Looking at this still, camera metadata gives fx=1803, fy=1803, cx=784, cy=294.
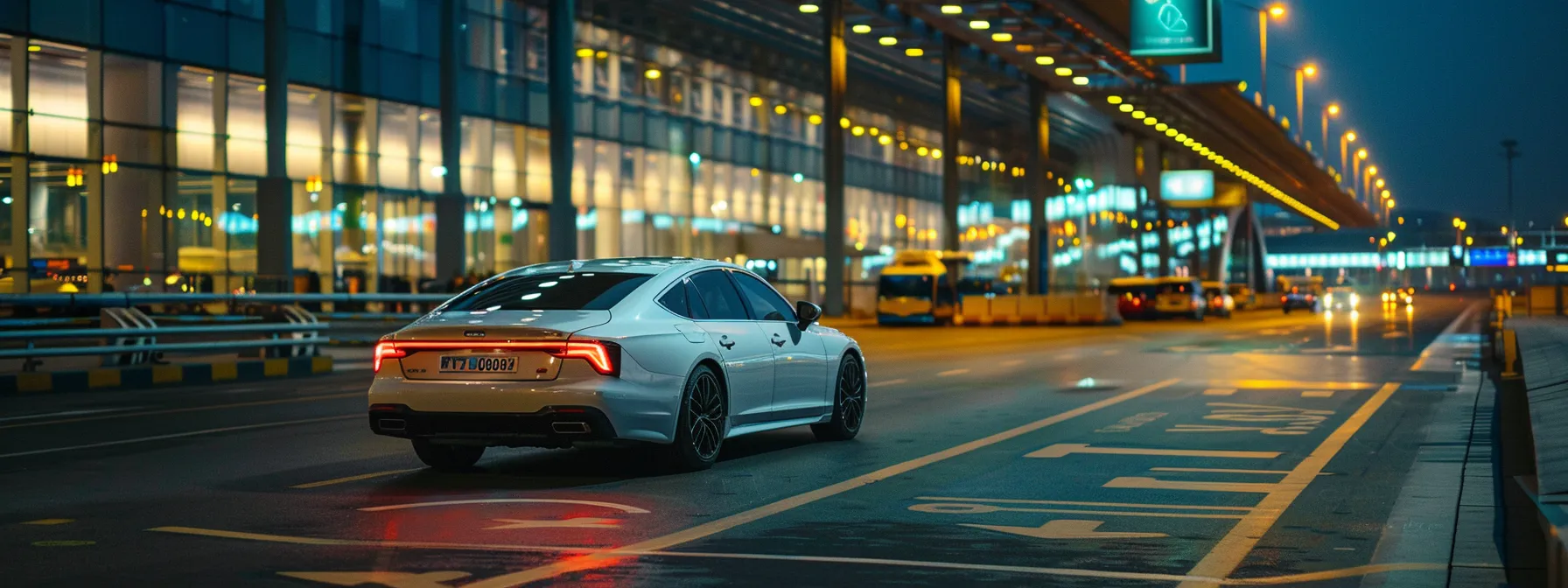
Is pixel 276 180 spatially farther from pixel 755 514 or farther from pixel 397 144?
pixel 755 514

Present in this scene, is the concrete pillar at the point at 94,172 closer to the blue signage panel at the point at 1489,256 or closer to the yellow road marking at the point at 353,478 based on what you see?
the yellow road marking at the point at 353,478

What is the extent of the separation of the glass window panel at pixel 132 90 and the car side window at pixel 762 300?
3226 cm

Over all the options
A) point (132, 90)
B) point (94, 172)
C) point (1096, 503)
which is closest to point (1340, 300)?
point (132, 90)

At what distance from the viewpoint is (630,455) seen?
12.3 metres

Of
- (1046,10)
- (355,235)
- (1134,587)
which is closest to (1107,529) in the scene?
(1134,587)

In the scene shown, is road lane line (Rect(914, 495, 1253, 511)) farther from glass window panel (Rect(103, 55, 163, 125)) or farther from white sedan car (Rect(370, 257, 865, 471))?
glass window panel (Rect(103, 55, 163, 125))

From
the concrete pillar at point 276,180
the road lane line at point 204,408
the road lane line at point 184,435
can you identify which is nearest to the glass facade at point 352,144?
the concrete pillar at point 276,180

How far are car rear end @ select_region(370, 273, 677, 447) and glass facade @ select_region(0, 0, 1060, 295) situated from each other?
3113 cm

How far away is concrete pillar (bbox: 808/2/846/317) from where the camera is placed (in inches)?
2248

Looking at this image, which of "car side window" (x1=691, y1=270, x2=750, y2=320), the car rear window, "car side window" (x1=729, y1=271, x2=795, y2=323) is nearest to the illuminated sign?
"car side window" (x1=729, y1=271, x2=795, y2=323)

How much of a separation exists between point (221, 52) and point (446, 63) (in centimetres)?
603

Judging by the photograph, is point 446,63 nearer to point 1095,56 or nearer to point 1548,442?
point 1095,56

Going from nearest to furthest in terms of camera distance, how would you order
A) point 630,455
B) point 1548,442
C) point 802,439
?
point 1548,442 < point 630,455 < point 802,439

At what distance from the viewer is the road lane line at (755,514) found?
7.09 meters
